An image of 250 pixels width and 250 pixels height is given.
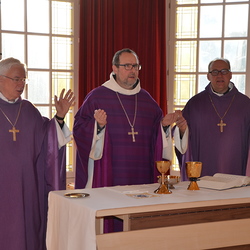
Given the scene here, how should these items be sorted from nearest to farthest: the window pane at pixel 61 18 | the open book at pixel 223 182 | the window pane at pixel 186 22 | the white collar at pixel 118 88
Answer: the open book at pixel 223 182
the white collar at pixel 118 88
the window pane at pixel 61 18
the window pane at pixel 186 22

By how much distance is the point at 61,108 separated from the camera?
4.09 meters

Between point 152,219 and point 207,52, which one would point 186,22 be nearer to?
point 207,52

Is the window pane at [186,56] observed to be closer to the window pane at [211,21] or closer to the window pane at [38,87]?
the window pane at [211,21]

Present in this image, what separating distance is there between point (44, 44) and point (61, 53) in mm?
254

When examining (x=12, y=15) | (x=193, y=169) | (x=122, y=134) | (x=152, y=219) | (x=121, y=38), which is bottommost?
(x=152, y=219)

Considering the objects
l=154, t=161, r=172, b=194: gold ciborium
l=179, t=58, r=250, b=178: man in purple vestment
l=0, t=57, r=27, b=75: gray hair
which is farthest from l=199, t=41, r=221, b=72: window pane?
l=154, t=161, r=172, b=194: gold ciborium

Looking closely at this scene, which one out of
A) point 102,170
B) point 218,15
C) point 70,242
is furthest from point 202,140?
point 70,242

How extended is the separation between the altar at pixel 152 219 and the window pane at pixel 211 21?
3683 mm

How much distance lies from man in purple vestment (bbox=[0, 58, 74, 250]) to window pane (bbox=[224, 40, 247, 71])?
3.23 metres

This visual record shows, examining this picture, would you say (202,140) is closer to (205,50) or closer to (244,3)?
(205,50)

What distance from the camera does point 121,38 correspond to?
635 cm

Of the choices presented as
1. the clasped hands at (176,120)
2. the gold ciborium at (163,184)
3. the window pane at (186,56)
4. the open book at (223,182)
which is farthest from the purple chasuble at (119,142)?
the window pane at (186,56)

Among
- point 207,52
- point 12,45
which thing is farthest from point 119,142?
point 207,52

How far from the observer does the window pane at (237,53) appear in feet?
21.5
